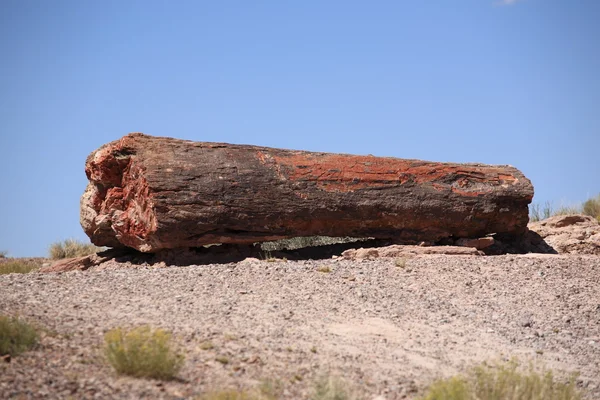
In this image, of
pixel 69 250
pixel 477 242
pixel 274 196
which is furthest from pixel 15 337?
pixel 69 250

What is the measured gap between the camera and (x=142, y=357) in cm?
510

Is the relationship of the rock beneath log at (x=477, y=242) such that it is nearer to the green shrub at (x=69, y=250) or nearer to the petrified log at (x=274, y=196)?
the petrified log at (x=274, y=196)

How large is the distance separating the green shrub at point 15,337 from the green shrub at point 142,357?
1.95 feet

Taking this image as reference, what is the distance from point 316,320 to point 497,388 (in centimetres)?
194

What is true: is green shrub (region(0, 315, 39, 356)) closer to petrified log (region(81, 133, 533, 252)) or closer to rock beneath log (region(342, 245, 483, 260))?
petrified log (region(81, 133, 533, 252))

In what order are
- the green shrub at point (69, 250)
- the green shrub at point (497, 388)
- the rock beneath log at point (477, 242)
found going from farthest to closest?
the green shrub at point (69, 250) → the rock beneath log at point (477, 242) → the green shrub at point (497, 388)

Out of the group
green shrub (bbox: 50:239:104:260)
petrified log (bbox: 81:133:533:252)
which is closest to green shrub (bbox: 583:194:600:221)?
petrified log (bbox: 81:133:533:252)

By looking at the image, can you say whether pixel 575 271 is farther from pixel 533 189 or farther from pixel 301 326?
pixel 301 326

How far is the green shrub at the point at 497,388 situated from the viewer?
205 inches

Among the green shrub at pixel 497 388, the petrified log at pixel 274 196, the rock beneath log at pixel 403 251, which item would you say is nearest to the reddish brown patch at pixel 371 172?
the petrified log at pixel 274 196

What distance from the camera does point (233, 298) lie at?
24.2ft

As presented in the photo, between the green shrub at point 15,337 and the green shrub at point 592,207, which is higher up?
the green shrub at point 592,207

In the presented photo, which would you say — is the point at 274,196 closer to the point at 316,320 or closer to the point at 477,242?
the point at 316,320

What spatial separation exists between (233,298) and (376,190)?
3461mm
